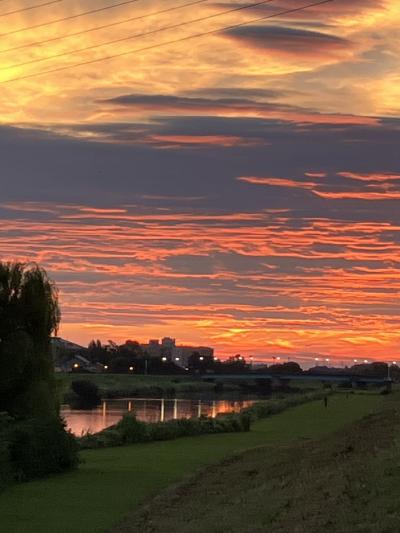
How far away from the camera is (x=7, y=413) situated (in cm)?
2931

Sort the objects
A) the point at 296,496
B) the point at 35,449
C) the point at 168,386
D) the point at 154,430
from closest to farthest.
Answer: the point at 296,496 → the point at 35,449 → the point at 154,430 → the point at 168,386

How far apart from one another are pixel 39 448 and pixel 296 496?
11.3 meters

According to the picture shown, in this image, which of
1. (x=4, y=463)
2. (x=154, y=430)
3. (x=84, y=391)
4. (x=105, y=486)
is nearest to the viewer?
(x=105, y=486)

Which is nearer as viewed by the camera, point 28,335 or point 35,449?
point 35,449

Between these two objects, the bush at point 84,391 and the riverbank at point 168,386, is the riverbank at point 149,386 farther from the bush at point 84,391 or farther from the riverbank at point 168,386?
the bush at point 84,391

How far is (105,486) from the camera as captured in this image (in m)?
24.2

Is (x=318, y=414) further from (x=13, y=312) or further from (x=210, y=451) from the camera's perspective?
(x=13, y=312)

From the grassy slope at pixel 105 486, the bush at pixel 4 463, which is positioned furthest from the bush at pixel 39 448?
the grassy slope at pixel 105 486

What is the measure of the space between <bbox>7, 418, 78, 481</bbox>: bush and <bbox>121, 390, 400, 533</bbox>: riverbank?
408cm

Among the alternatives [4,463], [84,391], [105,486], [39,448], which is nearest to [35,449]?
[39,448]

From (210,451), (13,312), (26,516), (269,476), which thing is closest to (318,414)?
(210,451)

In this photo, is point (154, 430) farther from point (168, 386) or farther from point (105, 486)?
point (168, 386)

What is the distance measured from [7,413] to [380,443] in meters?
11.3

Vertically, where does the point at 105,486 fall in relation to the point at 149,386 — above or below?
below
